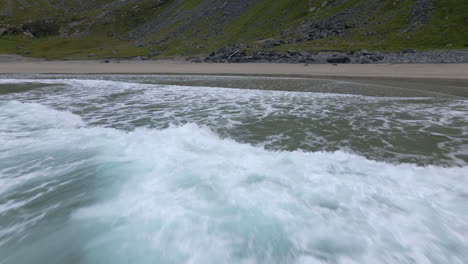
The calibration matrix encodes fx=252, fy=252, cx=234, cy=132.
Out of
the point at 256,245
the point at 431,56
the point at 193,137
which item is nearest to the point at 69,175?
the point at 193,137

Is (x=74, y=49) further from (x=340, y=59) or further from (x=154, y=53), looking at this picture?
(x=340, y=59)

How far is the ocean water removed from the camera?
3.04 meters

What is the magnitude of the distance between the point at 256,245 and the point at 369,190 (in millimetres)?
2153

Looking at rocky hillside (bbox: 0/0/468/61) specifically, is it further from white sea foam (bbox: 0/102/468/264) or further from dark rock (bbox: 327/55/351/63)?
white sea foam (bbox: 0/102/468/264)

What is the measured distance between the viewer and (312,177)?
4.45 meters

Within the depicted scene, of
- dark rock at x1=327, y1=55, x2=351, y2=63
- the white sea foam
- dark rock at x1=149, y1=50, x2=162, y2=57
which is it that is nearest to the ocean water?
the white sea foam

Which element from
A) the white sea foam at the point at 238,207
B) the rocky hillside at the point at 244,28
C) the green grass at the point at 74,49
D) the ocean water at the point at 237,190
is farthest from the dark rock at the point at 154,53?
the white sea foam at the point at 238,207

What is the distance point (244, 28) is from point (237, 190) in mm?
51652

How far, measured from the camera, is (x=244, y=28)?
50906 mm

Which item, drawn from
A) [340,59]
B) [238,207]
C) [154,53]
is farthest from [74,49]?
[238,207]

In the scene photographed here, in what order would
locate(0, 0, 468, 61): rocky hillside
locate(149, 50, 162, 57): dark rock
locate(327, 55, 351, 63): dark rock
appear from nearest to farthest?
locate(327, 55, 351, 63): dark rock, locate(0, 0, 468, 61): rocky hillside, locate(149, 50, 162, 57): dark rock

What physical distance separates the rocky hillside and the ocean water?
24261 millimetres

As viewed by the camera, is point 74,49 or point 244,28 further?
point 74,49

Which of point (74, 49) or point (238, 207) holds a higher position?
point (74, 49)
